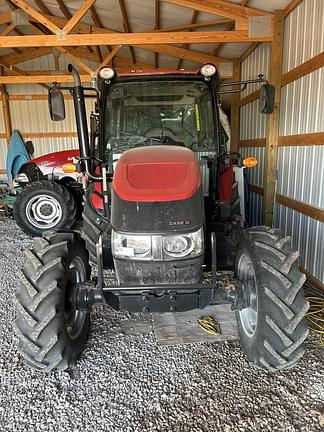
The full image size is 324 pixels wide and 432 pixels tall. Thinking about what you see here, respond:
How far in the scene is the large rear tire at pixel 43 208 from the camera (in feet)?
18.8

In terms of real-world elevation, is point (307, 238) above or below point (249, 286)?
below

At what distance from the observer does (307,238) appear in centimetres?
398

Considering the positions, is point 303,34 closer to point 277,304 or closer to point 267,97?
point 267,97

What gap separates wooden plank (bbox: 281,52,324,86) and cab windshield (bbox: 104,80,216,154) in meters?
1.38

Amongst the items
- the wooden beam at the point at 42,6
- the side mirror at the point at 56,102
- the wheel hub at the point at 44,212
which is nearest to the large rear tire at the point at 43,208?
the wheel hub at the point at 44,212

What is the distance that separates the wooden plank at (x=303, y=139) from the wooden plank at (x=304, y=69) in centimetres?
67

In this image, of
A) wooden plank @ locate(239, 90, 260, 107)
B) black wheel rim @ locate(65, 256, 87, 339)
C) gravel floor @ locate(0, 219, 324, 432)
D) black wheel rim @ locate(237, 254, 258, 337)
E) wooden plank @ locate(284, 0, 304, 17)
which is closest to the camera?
gravel floor @ locate(0, 219, 324, 432)

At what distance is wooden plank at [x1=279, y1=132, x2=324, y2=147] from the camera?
12.0 ft

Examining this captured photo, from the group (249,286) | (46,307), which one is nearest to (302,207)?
(249,286)

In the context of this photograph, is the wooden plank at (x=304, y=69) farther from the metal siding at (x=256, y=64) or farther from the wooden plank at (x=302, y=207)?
the wooden plank at (x=302, y=207)

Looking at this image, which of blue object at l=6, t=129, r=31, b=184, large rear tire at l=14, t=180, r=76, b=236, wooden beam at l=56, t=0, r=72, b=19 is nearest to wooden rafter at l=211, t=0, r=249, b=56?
wooden beam at l=56, t=0, r=72, b=19

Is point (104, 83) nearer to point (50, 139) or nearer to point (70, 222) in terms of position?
point (70, 222)

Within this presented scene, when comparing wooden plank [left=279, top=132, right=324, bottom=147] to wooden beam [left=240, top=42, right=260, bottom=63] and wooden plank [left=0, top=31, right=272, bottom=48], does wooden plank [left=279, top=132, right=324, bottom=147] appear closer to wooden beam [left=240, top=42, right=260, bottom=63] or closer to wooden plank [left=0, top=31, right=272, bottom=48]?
wooden plank [left=0, top=31, right=272, bottom=48]

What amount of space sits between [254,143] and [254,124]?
1.20 feet
